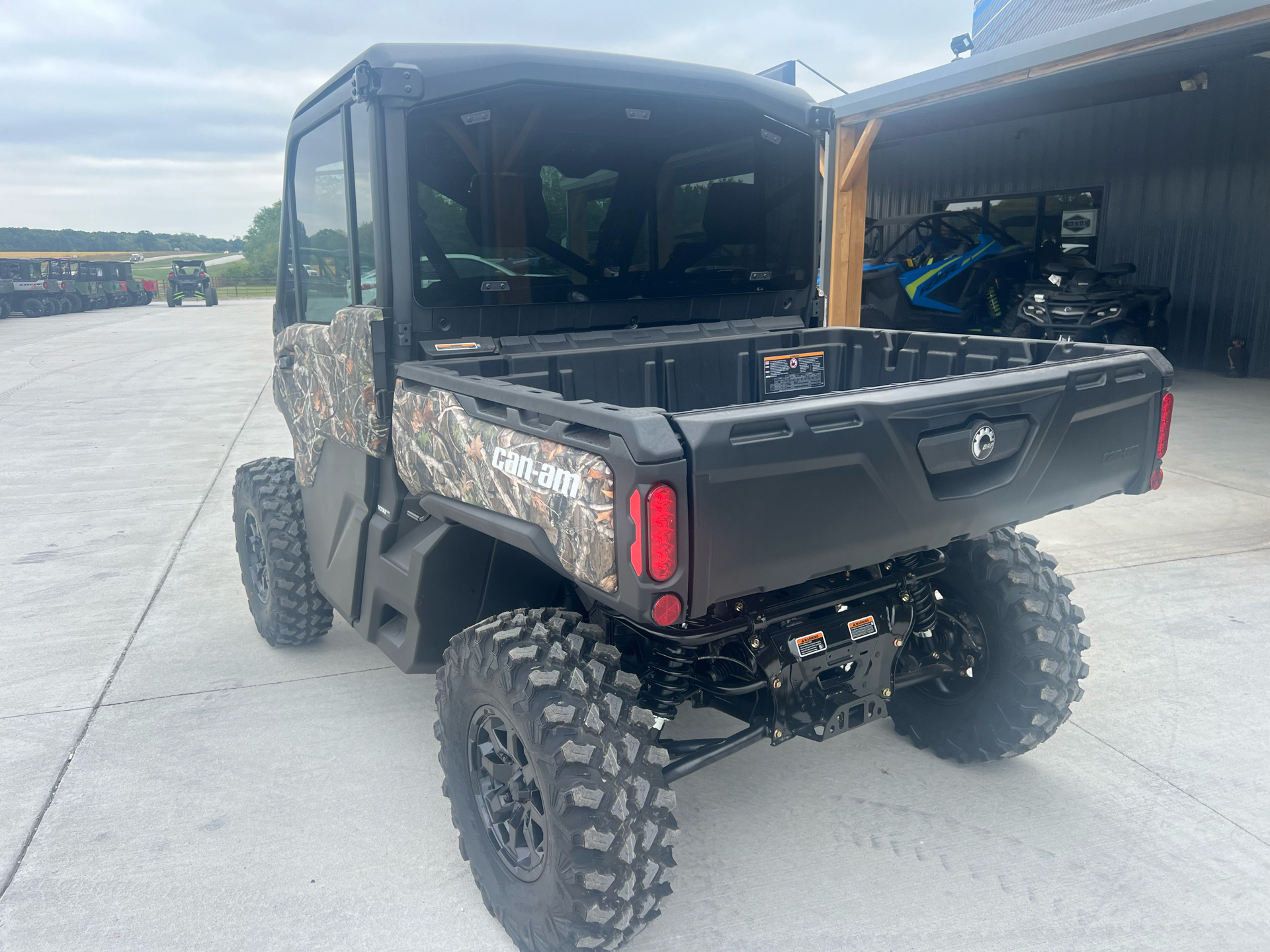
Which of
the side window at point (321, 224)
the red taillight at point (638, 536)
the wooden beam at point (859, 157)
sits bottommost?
the red taillight at point (638, 536)

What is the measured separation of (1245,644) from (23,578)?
613 centimetres

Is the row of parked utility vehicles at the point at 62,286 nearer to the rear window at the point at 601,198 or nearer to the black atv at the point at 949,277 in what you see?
the black atv at the point at 949,277

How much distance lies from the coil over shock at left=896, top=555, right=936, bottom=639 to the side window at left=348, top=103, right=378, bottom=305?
181 cm

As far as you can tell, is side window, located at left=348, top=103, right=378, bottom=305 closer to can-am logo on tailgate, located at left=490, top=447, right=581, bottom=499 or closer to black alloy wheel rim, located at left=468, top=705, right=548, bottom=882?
can-am logo on tailgate, located at left=490, top=447, right=581, bottom=499

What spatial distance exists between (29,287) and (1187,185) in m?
33.9

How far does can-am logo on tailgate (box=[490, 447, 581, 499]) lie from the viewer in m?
2.08

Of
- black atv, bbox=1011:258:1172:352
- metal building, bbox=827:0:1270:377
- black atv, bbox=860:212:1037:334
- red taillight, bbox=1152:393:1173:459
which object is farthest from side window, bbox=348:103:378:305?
black atv, bbox=860:212:1037:334

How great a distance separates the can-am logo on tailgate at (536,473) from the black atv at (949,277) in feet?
37.2

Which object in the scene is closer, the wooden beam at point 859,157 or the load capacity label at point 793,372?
the load capacity label at point 793,372

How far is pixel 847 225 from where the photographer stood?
399 inches

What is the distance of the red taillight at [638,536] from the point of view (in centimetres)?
191

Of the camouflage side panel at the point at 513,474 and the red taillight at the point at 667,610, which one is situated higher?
the camouflage side panel at the point at 513,474

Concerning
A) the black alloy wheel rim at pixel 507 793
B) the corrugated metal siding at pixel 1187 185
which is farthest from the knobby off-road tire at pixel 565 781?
the corrugated metal siding at pixel 1187 185

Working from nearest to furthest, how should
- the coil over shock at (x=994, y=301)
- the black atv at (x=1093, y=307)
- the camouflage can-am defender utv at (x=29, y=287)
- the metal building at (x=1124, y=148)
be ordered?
the metal building at (x=1124, y=148) < the black atv at (x=1093, y=307) < the coil over shock at (x=994, y=301) < the camouflage can-am defender utv at (x=29, y=287)
